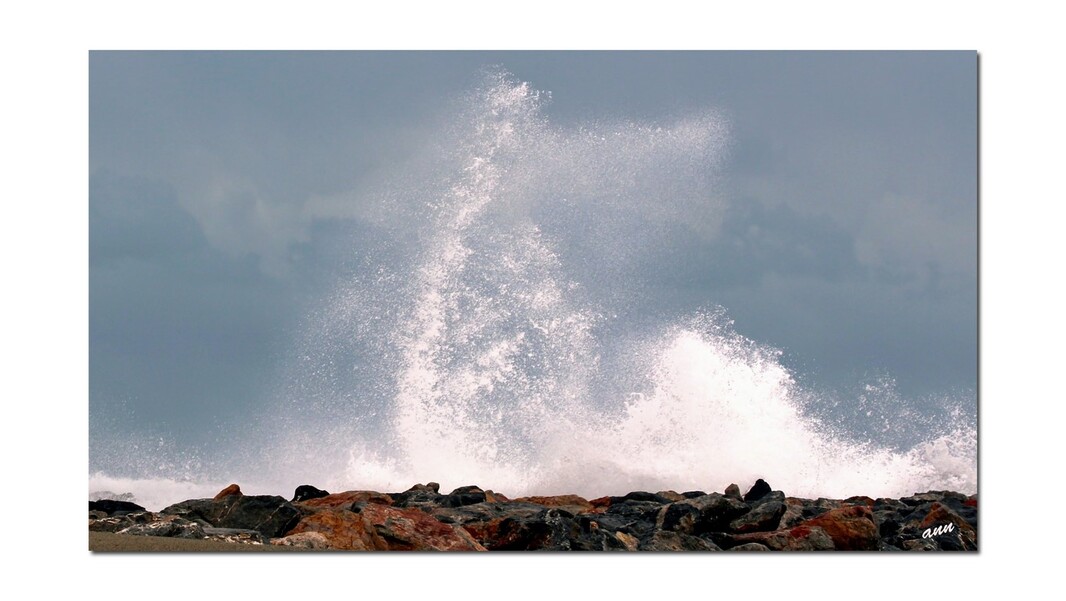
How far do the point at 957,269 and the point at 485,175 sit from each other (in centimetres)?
440

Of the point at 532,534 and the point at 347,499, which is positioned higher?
the point at 347,499

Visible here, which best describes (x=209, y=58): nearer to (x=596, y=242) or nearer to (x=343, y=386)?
(x=343, y=386)

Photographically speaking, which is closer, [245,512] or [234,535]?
[234,535]

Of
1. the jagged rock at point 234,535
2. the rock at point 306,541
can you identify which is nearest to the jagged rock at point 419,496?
the rock at point 306,541

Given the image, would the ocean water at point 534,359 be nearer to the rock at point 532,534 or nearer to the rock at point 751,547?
the rock at point 532,534

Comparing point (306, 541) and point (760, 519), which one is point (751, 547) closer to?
point (760, 519)

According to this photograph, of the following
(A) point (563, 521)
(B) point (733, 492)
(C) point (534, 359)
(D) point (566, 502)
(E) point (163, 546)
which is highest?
(C) point (534, 359)

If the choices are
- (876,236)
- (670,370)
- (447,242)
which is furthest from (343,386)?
(876,236)

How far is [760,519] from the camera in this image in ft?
34.1

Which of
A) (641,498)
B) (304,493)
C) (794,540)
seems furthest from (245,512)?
(794,540)

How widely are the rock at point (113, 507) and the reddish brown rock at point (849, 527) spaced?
20.0ft

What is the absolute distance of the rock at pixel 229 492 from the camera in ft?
34.8

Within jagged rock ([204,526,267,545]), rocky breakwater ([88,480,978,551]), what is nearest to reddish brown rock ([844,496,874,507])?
rocky breakwater ([88,480,978,551])

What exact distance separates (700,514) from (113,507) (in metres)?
5.35
